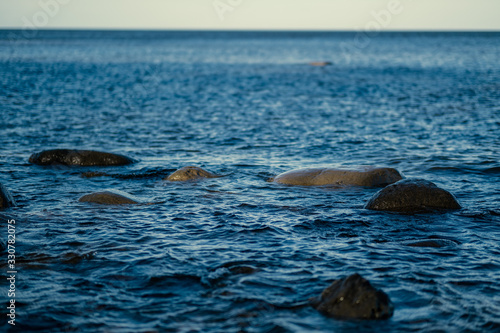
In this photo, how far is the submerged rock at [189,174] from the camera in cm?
1444

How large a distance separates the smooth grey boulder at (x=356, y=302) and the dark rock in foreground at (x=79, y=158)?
1000 cm

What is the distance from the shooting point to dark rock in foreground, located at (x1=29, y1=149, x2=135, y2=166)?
52.9ft

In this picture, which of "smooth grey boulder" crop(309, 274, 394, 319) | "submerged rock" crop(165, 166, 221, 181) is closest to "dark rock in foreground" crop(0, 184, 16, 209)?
"submerged rock" crop(165, 166, 221, 181)

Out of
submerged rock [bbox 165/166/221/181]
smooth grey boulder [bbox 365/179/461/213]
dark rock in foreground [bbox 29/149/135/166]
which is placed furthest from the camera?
dark rock in foreground [bbox 29/149/135/166]

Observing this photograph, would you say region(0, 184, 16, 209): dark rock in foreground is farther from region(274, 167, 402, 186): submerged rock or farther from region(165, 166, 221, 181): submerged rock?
region(274, 167, 402, 186): submerged rock

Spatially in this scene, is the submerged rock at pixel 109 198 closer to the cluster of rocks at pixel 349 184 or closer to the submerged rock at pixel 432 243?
the cluster of rocks at pixel 349 184

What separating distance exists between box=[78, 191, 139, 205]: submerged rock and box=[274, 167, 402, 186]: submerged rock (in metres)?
3.75

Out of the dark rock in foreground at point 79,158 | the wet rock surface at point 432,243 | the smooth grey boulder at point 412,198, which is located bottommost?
the dark rock in foreground at point 79,158

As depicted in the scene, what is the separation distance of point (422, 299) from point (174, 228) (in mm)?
4708

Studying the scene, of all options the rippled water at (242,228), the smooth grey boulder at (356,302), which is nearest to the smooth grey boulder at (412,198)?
the rippled water at (242,228)

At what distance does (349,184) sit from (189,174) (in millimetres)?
3848

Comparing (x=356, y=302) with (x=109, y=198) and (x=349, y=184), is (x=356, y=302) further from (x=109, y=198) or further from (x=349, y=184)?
(x=349, y=184)

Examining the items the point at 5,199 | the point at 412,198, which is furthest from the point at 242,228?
Result: the point at 5,199

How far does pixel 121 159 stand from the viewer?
53.5ft
